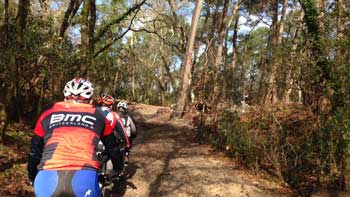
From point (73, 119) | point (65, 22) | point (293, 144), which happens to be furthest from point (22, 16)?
point (73, 119)

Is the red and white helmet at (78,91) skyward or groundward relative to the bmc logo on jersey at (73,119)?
skyward

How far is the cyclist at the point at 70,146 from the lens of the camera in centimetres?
407

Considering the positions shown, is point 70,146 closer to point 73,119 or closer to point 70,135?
point 70,135

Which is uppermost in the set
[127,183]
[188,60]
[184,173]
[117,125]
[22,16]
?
[22,16]

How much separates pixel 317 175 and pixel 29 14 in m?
8.77

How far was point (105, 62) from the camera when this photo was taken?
2253cm

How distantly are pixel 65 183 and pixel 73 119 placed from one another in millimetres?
573

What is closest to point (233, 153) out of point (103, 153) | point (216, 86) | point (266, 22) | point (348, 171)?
point (216, 86)

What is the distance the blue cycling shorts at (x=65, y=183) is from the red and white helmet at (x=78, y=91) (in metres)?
0.72

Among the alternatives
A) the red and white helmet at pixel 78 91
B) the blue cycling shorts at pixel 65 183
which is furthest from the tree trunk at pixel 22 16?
the blue cycling shorts at pixel 65 183

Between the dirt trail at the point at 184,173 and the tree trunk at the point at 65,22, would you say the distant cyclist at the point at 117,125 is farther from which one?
the tree trunk at the point at 65,22

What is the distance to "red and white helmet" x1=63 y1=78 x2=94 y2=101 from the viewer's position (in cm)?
442

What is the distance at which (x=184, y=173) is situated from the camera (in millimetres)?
12195

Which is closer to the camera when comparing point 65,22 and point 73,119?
point 73,119
